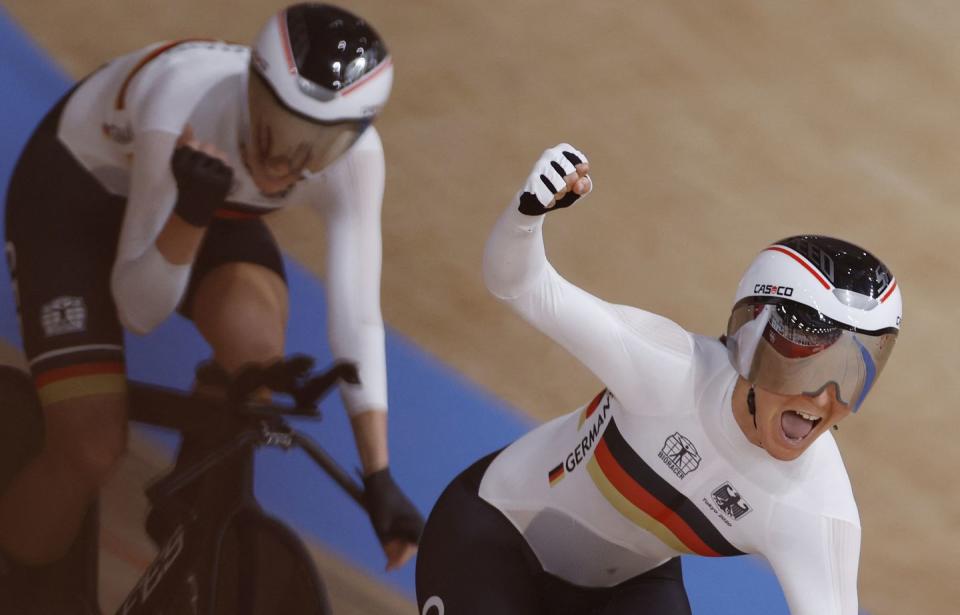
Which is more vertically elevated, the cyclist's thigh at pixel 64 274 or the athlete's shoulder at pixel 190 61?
the athlete's shoulder at pixel 190 61

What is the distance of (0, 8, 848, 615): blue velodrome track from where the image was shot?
3205 mm

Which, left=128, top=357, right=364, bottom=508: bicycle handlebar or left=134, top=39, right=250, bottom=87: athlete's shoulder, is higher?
left=134, top=39, right=250, bottom=87: athlete's shoulder

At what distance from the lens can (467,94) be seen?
4.03 m

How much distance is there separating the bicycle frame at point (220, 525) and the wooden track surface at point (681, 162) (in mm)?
495

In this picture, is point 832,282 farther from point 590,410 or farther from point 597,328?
point 590,410

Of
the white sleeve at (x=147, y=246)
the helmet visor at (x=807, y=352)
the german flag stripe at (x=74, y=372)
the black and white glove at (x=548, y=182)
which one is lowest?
the german flag stripe at (x=74, y=372)

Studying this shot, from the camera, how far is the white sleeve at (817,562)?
2.28 m

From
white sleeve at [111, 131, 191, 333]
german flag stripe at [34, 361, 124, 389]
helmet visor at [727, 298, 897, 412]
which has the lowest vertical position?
german flag stripe at [34, 361, 124, 389]

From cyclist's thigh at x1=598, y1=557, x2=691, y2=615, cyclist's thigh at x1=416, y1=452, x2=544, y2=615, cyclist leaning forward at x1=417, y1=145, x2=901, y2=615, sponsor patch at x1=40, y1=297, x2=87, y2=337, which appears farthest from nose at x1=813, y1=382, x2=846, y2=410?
sponsor patch at x1=40, y1=297, x2=87, y2=337

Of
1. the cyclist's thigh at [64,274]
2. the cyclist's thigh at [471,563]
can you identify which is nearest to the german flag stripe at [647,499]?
the cyclist's thigh at [471,563]

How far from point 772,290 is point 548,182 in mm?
445

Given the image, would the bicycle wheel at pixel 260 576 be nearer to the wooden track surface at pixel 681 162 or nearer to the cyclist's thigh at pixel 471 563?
the cyclist's thigh at pixel 471 563

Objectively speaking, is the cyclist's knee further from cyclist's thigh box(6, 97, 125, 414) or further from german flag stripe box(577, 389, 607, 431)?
german flag stripe box(577, 389, 607, 431)

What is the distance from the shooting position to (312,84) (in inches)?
110
